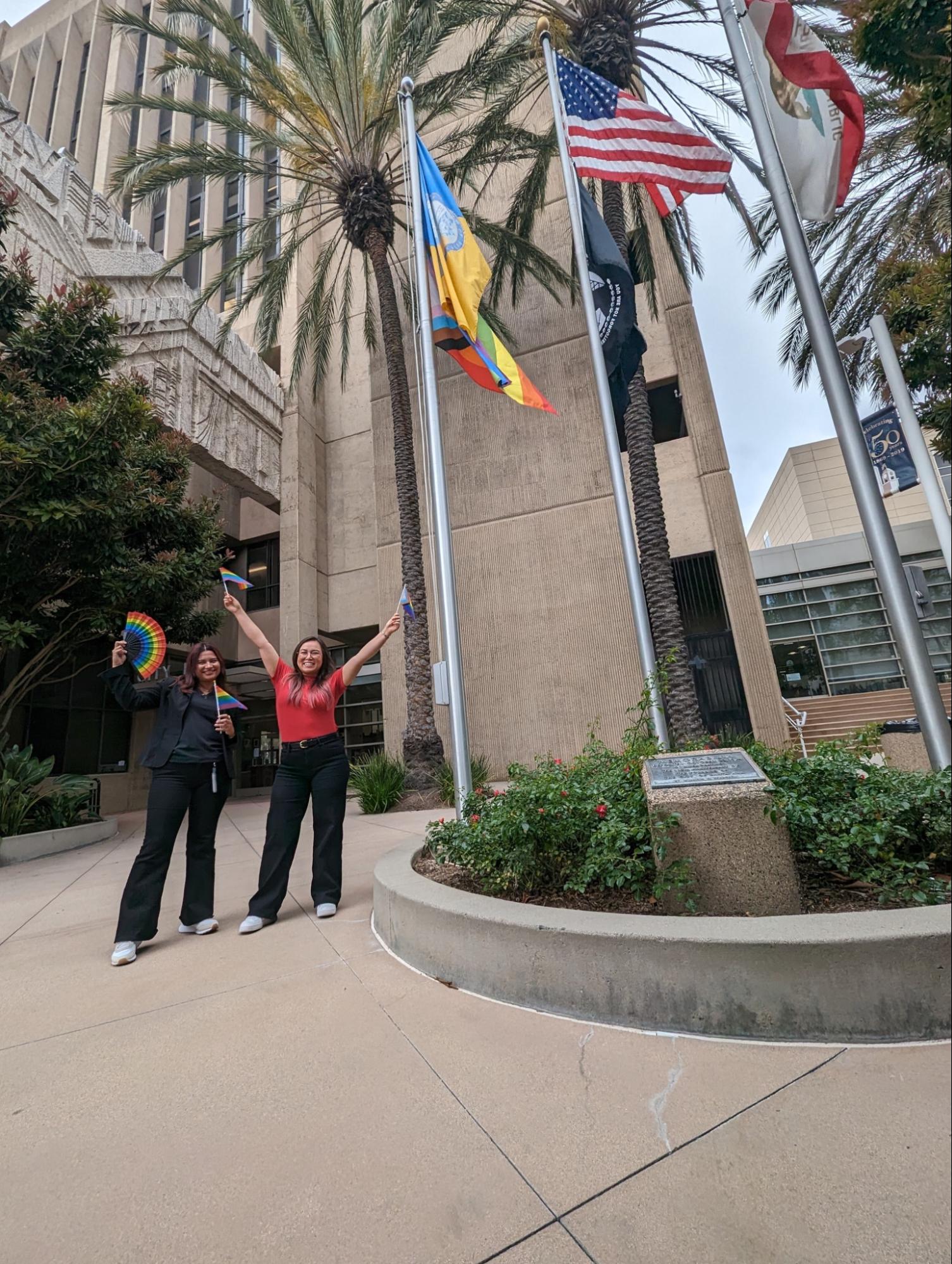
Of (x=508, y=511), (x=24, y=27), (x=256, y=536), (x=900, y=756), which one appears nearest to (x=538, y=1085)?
(x=900, y=756)

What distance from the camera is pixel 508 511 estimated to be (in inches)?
529

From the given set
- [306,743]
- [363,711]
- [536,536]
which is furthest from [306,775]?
[363,711]

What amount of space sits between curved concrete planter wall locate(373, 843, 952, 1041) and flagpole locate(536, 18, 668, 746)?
2095 mm

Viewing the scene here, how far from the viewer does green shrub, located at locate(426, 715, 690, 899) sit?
2.79 m

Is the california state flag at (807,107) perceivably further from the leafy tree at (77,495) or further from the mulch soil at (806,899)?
the leafy tree at (77,495)

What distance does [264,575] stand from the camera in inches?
750

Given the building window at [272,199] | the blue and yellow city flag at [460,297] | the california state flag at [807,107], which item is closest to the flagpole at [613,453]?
the blue and yellow city flag at [460,297]

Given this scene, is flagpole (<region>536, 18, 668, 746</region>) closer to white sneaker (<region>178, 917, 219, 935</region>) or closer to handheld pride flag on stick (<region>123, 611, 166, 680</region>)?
white sneaker (<region>178, 917, 219, 935</region>)

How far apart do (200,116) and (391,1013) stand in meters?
15.3

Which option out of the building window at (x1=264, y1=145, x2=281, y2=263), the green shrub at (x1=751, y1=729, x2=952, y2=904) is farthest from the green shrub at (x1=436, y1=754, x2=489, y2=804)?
the building window at (x1=264, y1=145, x2=281, y2=263)

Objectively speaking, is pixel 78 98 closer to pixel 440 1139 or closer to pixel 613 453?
pixel 613 453

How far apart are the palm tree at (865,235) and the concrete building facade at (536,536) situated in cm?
235

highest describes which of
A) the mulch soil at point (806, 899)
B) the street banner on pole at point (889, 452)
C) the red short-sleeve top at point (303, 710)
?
the street banner on pole at point (889, 452)

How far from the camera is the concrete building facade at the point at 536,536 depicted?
11891 millimetres
